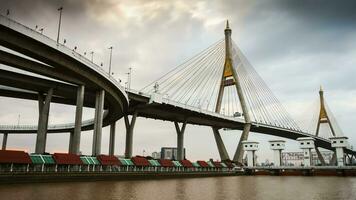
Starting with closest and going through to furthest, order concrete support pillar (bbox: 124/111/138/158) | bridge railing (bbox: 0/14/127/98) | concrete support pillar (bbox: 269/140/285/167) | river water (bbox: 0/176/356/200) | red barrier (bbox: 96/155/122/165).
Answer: river water (bbox: 0/176/356/200)
bridge railing (bbox: 0/14/127/98)
red barrier (bbox: 96/155/122/165)
concrete support pillar (bbox: 124/111/138/158)
concrete support pillar (bbox: 269/140/285/167)

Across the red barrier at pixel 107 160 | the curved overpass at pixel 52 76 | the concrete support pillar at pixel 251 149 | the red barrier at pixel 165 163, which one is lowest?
the red barrier at pixel 165 163

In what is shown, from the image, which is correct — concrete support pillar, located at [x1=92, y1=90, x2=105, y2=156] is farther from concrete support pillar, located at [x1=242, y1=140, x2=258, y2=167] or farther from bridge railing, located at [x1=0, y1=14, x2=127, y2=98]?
concrete support pillar, located at [x1=242, y1=140, x2=258, y2=167]

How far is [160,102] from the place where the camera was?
226 feet

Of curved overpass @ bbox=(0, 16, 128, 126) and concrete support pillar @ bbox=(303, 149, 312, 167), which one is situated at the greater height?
curved overpass @ bbox=(0, 16, 128, 126)

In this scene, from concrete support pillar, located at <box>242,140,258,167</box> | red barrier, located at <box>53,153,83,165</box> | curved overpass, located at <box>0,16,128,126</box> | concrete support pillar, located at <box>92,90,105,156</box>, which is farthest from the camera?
concrete support pillar, located at <box>242,140,258,167</box>

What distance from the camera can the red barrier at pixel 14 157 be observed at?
1370 inches

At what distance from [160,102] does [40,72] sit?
26.5 m

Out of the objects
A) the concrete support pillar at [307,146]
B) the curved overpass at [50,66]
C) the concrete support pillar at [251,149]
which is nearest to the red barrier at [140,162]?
the curved overpass at [50,66]

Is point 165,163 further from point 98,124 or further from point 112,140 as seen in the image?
point 112,140

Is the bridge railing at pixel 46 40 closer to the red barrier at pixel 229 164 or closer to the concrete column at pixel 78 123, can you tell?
the concrete column at pixel 78 123

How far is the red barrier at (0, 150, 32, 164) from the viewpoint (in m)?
34.8

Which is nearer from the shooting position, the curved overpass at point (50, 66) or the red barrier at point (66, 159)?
the curved overpass at point (50, 66)

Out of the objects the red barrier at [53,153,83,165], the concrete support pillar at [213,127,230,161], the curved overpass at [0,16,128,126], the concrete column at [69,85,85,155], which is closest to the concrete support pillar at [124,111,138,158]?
the curved overpass at [0,16,128,126]

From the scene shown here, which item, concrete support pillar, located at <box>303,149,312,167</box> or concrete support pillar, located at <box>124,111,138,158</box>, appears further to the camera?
concrete support pillar, located at <box>303,149,312,167</box>
